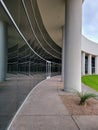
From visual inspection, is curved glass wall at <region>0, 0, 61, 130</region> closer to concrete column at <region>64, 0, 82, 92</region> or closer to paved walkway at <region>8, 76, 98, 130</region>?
paved walkway at <region>8, 76, 98, 130</region>

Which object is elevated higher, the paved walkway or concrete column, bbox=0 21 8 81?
concrete column, bbox=0 21 8 81

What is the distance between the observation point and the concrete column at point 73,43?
13797mm

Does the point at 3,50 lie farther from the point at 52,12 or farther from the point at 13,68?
the point at 52,12

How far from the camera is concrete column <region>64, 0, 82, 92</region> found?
13797 millimetres

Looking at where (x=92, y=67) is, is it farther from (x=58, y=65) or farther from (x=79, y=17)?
(x=79, y=17)

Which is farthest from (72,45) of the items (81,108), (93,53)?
(93,53)

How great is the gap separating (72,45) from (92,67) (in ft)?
167

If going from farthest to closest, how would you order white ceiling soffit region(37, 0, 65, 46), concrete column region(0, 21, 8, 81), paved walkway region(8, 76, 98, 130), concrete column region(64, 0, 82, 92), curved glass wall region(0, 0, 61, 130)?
white ceiling soffit region(37, 0, 65, 46) → concrete column region(64, 0, 82, 92) → paved walkway region(8, 76, 98, 130) → curved glass wall region(0, 0, 61, 130) → concrete column region(0, 21, 8, 81)

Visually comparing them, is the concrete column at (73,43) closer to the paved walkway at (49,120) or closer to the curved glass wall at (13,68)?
the curved glass wall at (13,68)

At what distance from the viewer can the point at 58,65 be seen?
4053 cm

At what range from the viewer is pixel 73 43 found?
1378cm

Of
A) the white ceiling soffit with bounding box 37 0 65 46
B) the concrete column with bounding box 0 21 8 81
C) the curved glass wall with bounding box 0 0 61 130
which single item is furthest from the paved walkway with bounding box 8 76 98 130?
the white ceiling soffit with bounding box 37 0 65 46

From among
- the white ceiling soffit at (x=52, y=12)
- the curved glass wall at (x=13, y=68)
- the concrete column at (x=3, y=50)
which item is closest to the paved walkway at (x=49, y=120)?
the curved glass wall at (x=13, y=68)

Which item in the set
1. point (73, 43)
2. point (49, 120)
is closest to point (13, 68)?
point (49, 120)
